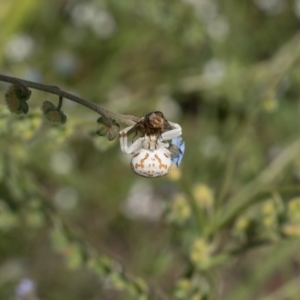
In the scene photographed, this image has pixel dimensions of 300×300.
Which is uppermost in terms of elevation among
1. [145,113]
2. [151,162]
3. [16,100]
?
[145,113]

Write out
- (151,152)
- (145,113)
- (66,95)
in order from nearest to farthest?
1. (66,95)
2. (151,152)
3. (145,113)

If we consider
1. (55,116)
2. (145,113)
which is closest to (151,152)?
(55,116)

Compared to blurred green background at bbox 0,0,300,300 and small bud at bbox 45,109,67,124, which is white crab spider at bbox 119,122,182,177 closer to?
small bud at bbox 45,109,67,124

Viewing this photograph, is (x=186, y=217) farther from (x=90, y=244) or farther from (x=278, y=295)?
(x=278, y=295)

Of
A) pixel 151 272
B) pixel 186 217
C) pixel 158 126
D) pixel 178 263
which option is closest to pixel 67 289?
pixel 178 263

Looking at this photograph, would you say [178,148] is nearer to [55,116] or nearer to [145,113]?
[55,116]

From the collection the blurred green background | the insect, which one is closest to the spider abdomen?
the insect

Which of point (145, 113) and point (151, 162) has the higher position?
point (145, 113)
